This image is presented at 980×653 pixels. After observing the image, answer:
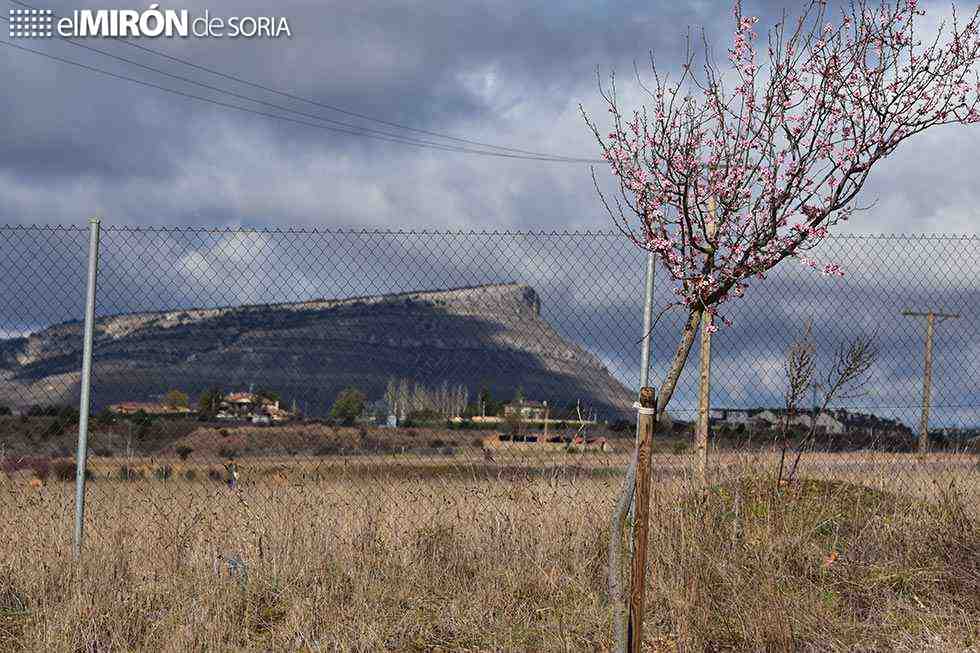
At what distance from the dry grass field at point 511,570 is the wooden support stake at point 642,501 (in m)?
0.90

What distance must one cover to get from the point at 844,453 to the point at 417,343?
1386 inches

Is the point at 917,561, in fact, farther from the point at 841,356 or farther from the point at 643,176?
the point at 643,176

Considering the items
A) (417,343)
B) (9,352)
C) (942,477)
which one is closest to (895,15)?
(942,477)

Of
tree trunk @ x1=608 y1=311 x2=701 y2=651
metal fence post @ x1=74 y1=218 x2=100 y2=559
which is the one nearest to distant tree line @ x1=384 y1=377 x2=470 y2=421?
metal fence post @ x1=74 y1=218 x2=100 y2=559

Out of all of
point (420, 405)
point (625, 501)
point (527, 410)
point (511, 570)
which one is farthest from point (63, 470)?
point (625, 501)

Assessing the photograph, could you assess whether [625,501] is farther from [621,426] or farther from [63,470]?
[63,470]

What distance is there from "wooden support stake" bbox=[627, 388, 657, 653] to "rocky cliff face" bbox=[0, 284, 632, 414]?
2302 mm

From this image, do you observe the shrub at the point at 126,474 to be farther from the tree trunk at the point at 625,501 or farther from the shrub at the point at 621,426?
the tree trunk at the point at 625,501

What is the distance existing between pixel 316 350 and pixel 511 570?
42104mm

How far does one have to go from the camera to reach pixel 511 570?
595 cm

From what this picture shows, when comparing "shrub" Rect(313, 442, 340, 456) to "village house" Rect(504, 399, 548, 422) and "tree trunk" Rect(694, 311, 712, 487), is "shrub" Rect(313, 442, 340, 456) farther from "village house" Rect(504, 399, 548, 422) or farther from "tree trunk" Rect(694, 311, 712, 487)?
"tree trunk" Rect(694, 311, 712, 487)

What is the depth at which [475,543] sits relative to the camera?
20.9 ft

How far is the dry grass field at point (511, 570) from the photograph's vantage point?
16.6 feet

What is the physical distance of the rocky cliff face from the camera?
8.52m
